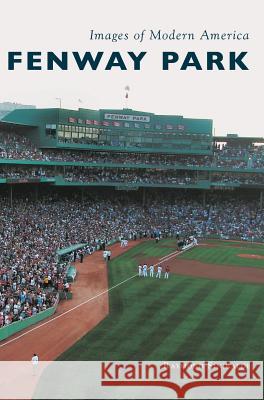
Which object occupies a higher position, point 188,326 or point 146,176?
point 146,176

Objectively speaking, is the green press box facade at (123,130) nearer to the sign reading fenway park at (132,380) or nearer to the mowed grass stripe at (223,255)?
the mowed grass stripe at (223,255)

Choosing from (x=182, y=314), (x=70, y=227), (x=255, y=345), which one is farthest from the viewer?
(x=70, y=227)

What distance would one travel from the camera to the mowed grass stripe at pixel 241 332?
2022cm

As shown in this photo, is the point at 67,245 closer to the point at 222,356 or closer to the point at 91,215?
the point at 91,215

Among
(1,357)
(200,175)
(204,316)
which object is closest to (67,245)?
(204,316)

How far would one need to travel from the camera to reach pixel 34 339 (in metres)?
21.8

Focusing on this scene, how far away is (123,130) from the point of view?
2355 inches

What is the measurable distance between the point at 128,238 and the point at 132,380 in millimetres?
32466

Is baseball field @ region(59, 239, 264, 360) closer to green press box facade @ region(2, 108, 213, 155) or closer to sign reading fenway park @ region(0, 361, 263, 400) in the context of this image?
sign reading fenway park @ region(0, 361, 263, 400)

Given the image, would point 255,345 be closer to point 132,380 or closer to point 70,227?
point 132,380

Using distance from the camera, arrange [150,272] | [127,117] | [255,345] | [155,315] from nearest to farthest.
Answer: [255,345], [155,315], [150,272], [127,117]

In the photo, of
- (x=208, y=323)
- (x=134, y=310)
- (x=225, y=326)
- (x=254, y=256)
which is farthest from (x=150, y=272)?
(x=254, y=256)

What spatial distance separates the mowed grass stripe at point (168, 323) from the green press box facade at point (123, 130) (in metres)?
30.4

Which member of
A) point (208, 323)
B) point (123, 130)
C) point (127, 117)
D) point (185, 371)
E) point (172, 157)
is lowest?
point (185, 371)
